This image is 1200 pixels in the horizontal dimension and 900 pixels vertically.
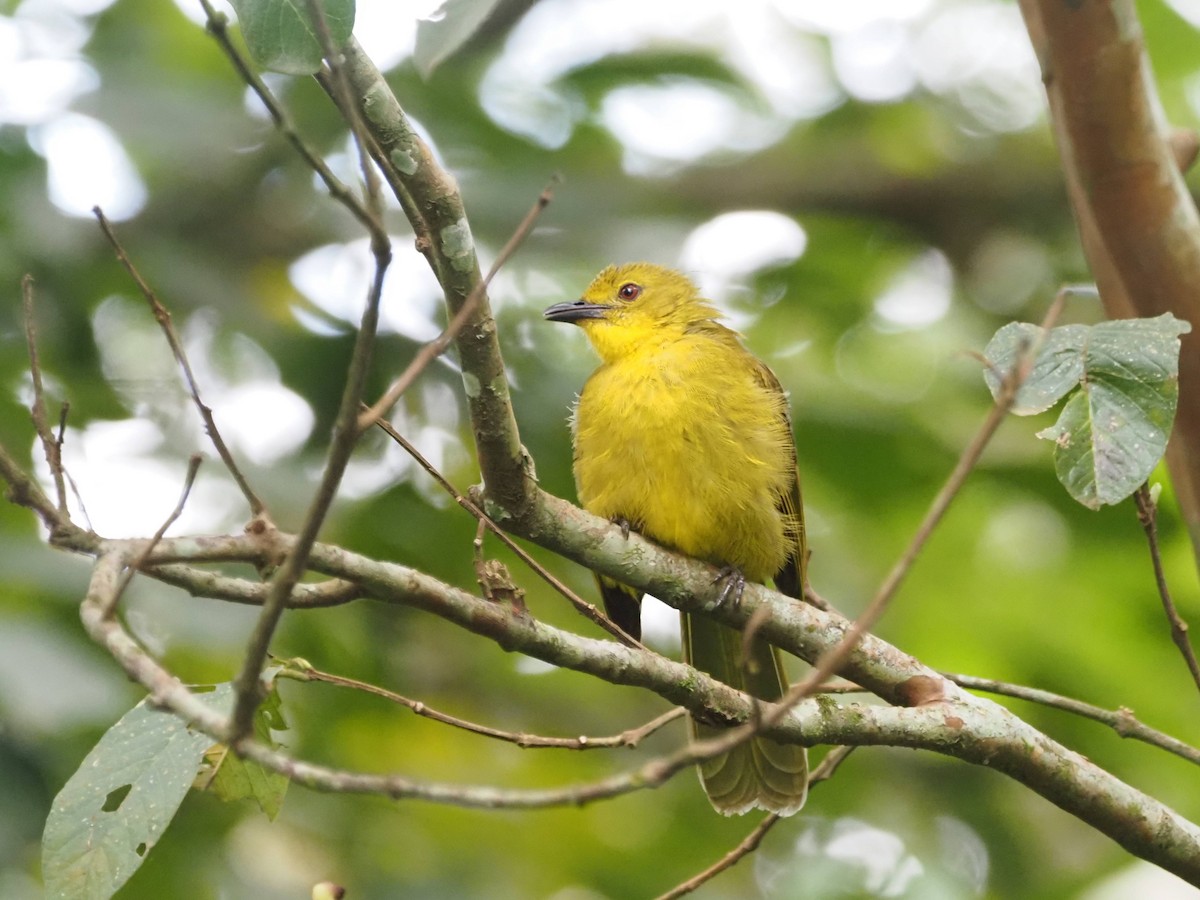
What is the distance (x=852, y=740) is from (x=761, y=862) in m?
4.14

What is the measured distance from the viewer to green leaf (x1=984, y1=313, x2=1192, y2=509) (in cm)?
264

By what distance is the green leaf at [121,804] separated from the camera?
2.27 metres

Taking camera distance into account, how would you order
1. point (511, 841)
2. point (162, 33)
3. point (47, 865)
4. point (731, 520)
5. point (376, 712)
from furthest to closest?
point (162, 33)
point (511, 841)
point (376, 712)
point (731, 520)
point (47, 865)

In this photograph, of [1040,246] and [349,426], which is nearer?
[349,426]

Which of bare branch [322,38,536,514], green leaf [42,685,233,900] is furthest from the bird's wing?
green leaf [42,685,233,900]

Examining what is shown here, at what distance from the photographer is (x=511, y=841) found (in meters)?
5.77

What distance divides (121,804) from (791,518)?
258 cm

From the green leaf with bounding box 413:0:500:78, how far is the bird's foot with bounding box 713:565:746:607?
1504 mm

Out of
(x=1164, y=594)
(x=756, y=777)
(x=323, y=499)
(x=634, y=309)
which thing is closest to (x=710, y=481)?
(x=756, y=777)

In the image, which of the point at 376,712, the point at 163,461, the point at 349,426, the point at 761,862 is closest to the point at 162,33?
the point at 163,461

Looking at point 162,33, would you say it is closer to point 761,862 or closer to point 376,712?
point 376,712

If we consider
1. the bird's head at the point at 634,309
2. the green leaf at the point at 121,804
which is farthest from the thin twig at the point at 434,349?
the bird's head at the point at 634,309

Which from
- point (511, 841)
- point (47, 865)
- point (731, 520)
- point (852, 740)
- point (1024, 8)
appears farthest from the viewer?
point (511, 841)

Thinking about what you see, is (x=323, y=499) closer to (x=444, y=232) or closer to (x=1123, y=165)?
(x=444, y=232)
